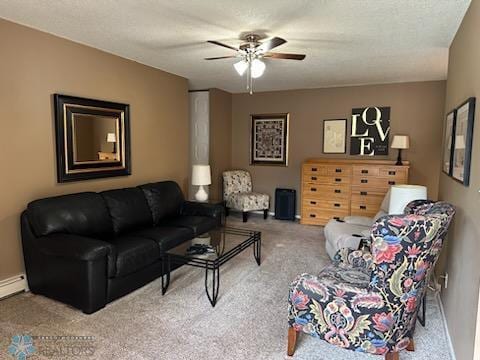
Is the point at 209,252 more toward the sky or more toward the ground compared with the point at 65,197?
more toward the ground

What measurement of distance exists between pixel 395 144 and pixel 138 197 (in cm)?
390

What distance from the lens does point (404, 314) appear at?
179 centimetres

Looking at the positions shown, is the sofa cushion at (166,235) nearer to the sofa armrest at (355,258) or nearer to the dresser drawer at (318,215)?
the sofa armrest at (355,258)

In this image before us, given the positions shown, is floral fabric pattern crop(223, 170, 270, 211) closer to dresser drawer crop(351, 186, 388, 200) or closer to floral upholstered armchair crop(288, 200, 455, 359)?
dresser drawer crop(351, 186, 388, 200)

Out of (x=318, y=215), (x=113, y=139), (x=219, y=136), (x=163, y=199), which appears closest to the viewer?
(x=113, y=139)

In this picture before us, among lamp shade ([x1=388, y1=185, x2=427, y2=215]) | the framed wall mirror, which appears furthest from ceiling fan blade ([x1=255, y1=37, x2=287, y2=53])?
the framed wall mirror

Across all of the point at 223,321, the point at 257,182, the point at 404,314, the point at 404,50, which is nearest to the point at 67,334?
the point at 223,321

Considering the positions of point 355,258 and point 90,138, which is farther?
point 90,138

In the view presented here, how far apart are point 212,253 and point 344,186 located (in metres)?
3.10

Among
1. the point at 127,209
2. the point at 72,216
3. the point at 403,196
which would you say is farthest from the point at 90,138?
the point at 403,196

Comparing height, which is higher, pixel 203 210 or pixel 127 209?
pixel 127 209

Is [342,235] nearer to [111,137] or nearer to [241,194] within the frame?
[241,194]

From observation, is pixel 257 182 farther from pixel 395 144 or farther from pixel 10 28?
pixel 10 28

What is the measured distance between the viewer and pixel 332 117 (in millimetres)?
5695
